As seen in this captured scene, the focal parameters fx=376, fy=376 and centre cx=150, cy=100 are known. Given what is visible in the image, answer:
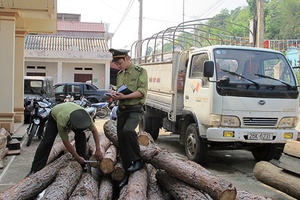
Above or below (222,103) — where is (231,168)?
below

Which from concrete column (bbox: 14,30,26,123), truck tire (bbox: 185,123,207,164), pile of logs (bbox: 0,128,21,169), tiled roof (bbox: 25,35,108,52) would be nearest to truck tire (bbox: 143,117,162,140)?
truck tire (bbox: 185,123,207,164)

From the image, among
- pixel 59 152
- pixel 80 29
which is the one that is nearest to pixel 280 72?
pixel 59 152

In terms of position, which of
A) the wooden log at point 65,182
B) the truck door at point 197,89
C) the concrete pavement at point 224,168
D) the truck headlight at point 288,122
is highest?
the truck door at point 197,89

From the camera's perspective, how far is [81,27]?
1281 inches

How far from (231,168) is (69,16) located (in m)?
38.1

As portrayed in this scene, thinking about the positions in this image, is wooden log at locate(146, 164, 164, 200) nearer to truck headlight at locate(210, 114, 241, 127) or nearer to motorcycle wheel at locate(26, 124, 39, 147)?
truck headlight at locate(210, 114, 241, 127)

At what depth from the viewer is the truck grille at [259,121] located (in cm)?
712

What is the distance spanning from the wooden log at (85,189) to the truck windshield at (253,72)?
3.30 m

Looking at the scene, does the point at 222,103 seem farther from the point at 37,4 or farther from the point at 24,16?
the point at 24,16

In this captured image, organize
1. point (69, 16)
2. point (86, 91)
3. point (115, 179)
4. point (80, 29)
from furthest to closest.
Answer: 1. point (69, 16)
2. point (80, 29)
3. point (86, 91)
4. point (115, 179)

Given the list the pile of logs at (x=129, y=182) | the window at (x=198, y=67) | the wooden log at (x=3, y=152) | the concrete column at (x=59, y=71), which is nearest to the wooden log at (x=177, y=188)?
the pile of logs at (x=129, y=182)

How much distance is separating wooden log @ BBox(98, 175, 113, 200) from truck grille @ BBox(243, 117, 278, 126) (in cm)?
315

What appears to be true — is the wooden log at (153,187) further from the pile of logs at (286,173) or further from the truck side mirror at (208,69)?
the truck side mirror at (208,69)

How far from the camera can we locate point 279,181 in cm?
551
